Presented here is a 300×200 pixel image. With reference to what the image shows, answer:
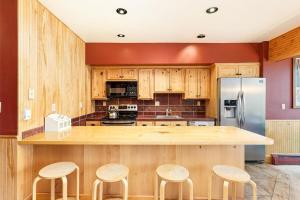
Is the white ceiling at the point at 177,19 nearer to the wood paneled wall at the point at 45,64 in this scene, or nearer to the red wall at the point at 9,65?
the wood paneled wall at the point at 45,64

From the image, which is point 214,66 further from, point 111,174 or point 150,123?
point 111,174

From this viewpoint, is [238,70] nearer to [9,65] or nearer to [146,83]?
[146,83]

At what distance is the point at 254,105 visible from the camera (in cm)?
404

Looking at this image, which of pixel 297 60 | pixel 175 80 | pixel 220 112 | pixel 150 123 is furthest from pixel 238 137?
pixel 297 60

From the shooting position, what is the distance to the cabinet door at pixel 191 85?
184 inches

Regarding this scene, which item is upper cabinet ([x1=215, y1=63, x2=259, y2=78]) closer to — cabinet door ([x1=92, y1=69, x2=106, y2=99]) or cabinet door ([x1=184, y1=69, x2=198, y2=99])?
cabinet door ([x1=184, y1=69, x2=198, y2=99])

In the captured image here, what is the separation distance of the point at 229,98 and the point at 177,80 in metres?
→ 1.26

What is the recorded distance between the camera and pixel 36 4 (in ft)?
8.08

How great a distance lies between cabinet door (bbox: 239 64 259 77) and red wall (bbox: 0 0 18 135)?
4.07 metres

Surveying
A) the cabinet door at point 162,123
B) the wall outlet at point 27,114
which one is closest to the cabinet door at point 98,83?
the cabinet door at point 162,123

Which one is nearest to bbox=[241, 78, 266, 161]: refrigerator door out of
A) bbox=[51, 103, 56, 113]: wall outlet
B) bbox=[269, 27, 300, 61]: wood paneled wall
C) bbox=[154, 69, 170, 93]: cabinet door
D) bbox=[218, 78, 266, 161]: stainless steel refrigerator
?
bbox=[218, 78, 266, 161]: stainless steel refrigerator

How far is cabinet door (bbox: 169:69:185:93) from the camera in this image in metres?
4.71

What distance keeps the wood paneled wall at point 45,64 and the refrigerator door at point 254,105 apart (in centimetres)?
340

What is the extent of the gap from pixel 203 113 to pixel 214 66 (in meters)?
1.23
